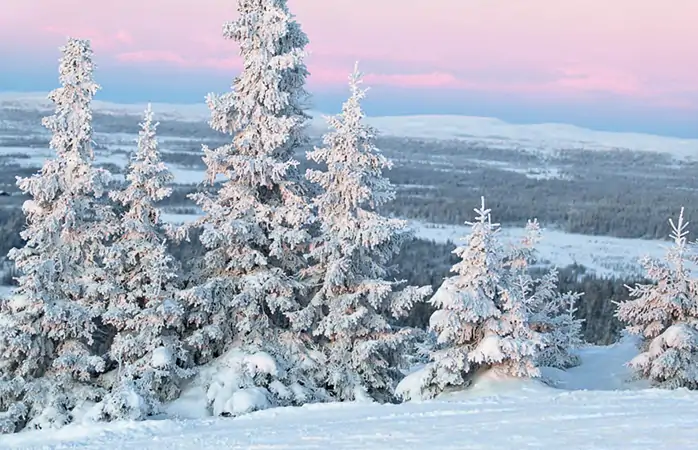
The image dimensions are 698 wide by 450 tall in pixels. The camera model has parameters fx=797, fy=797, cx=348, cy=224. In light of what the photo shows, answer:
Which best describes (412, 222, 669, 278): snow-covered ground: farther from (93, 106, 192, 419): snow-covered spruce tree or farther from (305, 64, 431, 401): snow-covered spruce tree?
(93, 106, 192, 419): snow-covered spruce tree

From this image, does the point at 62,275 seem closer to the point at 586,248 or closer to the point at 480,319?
the point at 480,319

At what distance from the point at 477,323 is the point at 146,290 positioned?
7238mm

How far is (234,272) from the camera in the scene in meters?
18.2

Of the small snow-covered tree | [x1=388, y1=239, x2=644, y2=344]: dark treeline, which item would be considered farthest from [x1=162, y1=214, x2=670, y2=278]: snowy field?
the small snow-covered tree

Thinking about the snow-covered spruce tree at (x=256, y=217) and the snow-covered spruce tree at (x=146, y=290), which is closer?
the snow-covered spruce tree at (x=146, y=290)

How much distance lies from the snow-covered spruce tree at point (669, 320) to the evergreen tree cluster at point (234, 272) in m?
0.35

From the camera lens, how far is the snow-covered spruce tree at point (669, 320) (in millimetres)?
19000

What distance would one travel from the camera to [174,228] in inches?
725

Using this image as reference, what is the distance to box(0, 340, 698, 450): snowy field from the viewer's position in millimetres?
11375

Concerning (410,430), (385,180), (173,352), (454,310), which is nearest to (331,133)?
(385,180)

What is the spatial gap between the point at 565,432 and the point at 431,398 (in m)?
4.59

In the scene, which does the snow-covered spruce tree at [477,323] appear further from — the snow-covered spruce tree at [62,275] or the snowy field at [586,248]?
the snowy field at [586,248]

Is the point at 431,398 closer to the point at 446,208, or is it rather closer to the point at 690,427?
the point at 690,427

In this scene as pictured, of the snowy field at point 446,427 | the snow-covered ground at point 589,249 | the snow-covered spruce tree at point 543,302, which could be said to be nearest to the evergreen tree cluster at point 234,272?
the snowy field at point 446,427
